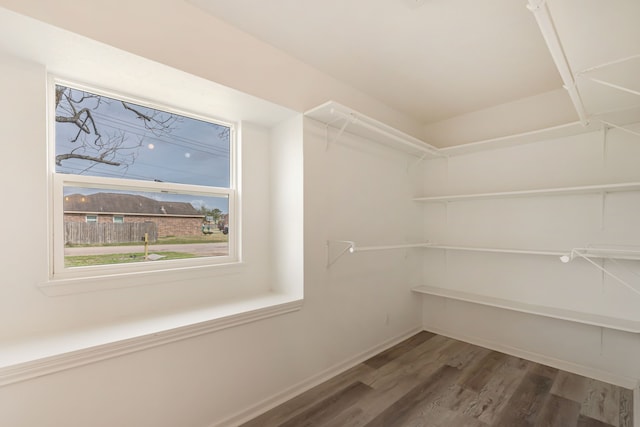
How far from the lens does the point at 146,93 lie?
6.18 feet

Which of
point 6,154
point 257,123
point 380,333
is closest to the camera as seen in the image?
point 6,154

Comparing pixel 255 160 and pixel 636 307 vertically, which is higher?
pixel 255 160

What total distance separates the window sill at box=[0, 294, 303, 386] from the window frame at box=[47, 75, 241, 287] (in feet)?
1.12

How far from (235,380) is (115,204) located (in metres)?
1.40

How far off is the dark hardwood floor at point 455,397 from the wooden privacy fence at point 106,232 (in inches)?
57.3

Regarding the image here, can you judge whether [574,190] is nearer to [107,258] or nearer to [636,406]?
[636,406]

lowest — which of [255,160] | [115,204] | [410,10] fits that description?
[115,204]

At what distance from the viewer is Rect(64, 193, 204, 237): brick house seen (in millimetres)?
1747

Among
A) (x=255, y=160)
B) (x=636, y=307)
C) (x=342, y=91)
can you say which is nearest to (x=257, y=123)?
(x=255, y=160)

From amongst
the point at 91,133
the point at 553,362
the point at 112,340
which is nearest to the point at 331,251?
the point at 112,340

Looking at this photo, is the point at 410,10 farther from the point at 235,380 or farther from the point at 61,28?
the point at 235,380

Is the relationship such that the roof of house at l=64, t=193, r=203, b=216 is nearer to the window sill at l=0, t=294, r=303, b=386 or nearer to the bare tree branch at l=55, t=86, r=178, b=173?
the bare tree branch at l=55, t=86, r=178, b=173

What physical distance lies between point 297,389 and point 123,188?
1.90 m

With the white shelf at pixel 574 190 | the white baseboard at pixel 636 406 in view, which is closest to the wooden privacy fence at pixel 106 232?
the white shelf at pixel 574 190
